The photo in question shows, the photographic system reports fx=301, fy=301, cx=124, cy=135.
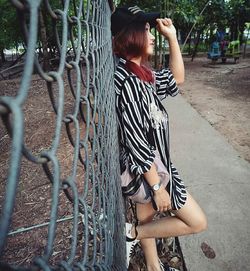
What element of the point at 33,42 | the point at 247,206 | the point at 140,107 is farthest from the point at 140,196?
the point at 33,42

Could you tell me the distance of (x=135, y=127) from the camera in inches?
58.0

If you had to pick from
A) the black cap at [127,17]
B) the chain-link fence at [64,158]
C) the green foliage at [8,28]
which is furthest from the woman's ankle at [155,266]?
the green foliage at [8,28]

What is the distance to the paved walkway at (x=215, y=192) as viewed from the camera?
192cm

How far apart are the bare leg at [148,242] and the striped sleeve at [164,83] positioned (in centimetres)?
72

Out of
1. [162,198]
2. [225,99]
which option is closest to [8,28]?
[225,99]

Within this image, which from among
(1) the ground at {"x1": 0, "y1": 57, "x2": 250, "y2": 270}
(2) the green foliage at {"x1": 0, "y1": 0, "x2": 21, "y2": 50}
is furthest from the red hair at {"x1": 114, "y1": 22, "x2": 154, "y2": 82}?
(2) the green foliage at {"x1": 0, "y1": 0, "x2": 21, "y2": 50}

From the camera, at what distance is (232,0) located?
15.1 meters

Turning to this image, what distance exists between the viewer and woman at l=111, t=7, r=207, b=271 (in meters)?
1.48

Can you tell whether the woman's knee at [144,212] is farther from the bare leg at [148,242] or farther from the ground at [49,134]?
the ground at [49,134]

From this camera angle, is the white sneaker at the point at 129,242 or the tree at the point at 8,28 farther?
the tree at the point at 8,28

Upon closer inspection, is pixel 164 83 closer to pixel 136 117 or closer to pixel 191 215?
pixel 136 117

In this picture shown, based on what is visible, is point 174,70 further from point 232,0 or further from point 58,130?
point 232,0

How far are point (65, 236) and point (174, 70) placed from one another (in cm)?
149

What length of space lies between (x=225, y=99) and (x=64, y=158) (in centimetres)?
443
